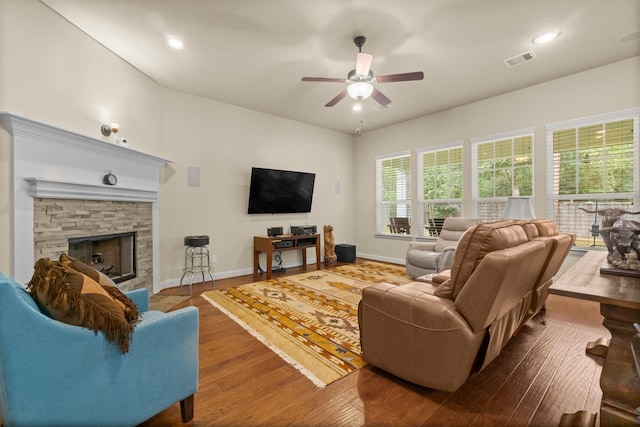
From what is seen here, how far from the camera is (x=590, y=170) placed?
12.6 ft

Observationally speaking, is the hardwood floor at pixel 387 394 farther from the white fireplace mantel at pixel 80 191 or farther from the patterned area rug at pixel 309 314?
the white fireplace mantel at pixel 80 191

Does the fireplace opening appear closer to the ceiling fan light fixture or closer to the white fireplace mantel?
the white fireplace mantel

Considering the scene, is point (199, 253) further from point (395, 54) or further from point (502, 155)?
point (502, 155)

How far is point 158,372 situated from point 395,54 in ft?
11.8

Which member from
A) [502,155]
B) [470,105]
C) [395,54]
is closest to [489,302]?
[395,54]

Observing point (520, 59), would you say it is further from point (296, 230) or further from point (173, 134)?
point (173, 134)

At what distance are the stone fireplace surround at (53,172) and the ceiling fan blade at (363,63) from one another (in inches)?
107

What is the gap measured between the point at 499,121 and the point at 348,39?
3.00 meters

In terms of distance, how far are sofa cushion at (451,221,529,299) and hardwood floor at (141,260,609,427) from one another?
637mm

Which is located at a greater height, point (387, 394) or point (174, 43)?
point (174, 43)

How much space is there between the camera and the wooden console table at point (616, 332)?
1.14 meters

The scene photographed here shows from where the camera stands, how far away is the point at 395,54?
3.26 meters

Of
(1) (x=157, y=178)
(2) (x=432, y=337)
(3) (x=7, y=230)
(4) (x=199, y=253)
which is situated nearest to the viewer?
(2) (x=432, y=337)

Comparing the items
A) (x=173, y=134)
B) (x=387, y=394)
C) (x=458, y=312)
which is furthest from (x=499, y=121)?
(x=173, y=134)
